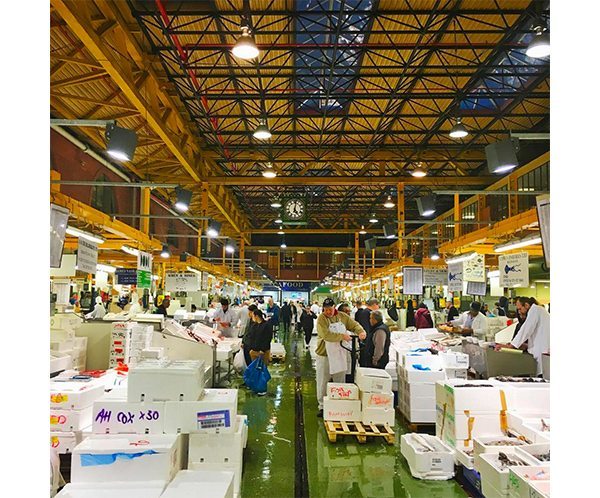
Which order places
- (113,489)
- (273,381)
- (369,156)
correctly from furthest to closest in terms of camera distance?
(369,156)
(273,381)
(113,489)

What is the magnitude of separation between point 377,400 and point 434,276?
31.8 feet

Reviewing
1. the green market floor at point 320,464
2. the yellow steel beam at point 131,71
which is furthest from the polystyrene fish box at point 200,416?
the yellow steel beam at point 131,71

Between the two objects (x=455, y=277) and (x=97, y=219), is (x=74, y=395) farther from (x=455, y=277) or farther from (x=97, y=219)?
(x=455, y=277)

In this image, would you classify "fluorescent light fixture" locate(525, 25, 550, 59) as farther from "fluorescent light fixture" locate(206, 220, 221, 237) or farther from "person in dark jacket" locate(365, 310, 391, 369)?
"fluorescent light fixture" locate(206, 220, 221, 237)

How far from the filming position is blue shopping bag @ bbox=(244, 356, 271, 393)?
31.2 feet

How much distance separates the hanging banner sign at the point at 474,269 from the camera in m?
12.0

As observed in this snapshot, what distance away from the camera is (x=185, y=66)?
9289 millimetres

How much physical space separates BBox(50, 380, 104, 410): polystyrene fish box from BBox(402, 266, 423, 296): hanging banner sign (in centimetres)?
1067

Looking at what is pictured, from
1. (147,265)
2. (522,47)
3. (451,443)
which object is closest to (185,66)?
(147,265)

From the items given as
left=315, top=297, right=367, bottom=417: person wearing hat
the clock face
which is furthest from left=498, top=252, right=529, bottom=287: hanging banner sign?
the clock face

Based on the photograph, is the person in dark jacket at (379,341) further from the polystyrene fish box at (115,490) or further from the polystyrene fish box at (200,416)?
the polystyrene fish box at (115,490)

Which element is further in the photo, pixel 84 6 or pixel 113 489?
pixel 84 6
